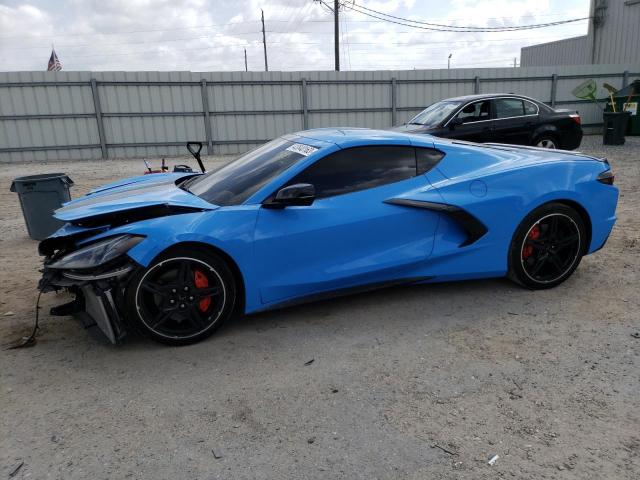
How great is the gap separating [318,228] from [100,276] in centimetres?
140

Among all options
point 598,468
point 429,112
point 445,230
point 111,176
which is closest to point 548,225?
point 445,230

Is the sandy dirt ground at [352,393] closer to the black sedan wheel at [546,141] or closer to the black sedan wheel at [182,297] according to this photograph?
the black sedan wheel at [182,297]

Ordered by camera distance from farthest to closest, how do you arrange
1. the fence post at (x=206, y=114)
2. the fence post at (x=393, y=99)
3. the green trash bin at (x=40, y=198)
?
the fence post at (x=393, y=99) → the fence post at (x=206, y=114) → the green trash bin at (x=40, y=198)

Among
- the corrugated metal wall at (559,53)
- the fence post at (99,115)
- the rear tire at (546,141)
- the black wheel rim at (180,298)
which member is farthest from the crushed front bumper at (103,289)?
the corrugated metal wall at (559,53)

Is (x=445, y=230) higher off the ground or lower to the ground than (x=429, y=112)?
lower

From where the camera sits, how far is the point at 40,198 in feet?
20.2

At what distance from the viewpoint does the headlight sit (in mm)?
3117

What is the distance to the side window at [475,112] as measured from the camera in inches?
388

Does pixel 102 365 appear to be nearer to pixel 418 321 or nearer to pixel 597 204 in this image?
pixel 418 321

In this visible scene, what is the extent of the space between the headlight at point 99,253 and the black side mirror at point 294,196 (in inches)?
34.9

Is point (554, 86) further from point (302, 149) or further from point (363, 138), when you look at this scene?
point (302, 149)

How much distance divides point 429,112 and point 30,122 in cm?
1219

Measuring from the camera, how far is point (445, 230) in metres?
3.87

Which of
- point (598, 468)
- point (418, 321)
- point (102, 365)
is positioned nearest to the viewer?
point (598, 468)
